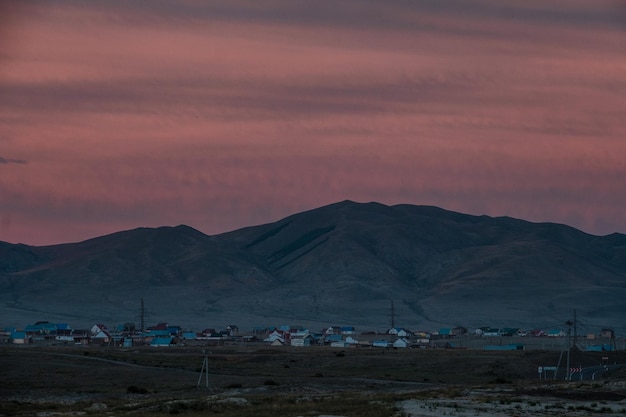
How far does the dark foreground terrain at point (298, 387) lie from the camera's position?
168 feet

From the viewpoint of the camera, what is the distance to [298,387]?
71875 millimetres

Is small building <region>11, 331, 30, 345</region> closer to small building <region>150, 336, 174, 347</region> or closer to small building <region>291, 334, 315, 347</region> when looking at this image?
small building <region>150, 336, 174, 347</region>

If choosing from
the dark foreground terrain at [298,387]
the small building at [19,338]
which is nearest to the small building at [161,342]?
the small building at [19,338]

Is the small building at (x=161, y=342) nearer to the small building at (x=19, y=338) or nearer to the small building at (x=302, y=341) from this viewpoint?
the small building at (x=302, y=341)

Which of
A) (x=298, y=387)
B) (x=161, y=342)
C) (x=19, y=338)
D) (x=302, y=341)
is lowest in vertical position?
(x=298, y=387)

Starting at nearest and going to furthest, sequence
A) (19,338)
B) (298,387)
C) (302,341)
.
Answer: (298,387), (19,338), (302,341)

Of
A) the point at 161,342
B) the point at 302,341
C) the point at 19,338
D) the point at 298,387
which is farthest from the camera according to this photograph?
the point at 302,341

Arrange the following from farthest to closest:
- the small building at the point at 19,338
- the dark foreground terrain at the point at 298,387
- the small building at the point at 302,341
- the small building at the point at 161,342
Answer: the small building at the point at 302,341 < the small building at the point at 19,338 < the small building at the point at 161,342 < the dark foreground terrain at the point at 298,387

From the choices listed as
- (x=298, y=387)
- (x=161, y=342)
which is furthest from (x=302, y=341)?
(x=298, y=387)

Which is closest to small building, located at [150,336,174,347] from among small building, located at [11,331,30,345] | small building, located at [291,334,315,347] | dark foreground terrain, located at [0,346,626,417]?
small building, located at [291,334,315,347]

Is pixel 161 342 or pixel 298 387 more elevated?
pixel 161 342

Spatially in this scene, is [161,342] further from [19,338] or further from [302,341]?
[19,338]

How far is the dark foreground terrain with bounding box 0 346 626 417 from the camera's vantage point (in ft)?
168

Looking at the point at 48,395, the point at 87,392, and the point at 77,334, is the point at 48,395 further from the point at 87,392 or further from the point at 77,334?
the point at 77,334
